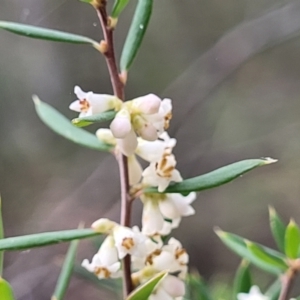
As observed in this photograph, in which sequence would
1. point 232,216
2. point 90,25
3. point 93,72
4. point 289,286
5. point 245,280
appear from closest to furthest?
point 289,286 < point 245,280 < point 90,25 < point 93,72 < point 232,216

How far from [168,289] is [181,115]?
1.24 metres

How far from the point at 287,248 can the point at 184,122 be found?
4.14 ft

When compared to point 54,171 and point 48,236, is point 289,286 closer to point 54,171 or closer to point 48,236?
point 48,236

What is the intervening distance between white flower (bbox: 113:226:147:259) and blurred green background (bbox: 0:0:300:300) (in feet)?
3.30

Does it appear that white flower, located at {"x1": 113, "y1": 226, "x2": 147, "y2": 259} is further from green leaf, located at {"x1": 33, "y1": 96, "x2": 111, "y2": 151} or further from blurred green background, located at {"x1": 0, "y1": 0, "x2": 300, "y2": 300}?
blurred green background, located at {"x1": 0, "y1": 0, "x2": 300, "y2": 300}

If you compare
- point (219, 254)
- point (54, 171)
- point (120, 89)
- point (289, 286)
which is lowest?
point (219, 254)

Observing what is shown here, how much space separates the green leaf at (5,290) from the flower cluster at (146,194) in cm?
9

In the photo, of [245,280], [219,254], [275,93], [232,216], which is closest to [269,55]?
[275,93]

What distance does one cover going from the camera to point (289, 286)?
1.72 feet


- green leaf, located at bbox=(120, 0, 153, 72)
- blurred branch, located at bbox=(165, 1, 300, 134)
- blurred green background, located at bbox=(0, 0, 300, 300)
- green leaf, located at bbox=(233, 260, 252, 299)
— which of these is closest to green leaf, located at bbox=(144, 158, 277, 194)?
Answer: green leaf, located at bbox=(120, 0, 153, 72)

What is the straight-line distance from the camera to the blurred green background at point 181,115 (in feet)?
4.99

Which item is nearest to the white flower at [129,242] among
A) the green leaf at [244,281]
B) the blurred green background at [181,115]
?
the green leaf at [244,281]

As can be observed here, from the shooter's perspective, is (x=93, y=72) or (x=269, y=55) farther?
(x=269, y=55)

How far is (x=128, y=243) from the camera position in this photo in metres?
0.43
